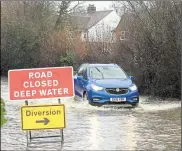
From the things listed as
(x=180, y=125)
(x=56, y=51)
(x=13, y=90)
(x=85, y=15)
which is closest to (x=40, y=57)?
(x=56, y=51)

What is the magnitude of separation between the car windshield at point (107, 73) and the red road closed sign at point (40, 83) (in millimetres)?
5720

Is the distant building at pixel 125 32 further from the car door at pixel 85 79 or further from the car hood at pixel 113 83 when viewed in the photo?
the car hood at pixel 113 83

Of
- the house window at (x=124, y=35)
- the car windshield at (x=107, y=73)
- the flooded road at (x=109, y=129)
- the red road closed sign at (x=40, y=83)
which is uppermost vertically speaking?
the house window at (x=124, y=35)

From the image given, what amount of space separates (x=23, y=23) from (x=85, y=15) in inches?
304

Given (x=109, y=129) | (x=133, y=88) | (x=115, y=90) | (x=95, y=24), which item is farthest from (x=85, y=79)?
(x=95, y=24)

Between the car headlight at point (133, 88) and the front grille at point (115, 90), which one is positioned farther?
the car headlight at point (133, 88)

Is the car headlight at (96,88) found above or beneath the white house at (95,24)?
beneath

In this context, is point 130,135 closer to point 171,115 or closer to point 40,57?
point 171,115

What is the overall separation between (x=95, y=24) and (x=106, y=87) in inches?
362

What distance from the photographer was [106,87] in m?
11.5

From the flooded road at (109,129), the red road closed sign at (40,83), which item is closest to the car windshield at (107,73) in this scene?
the flooded road at (109,129)

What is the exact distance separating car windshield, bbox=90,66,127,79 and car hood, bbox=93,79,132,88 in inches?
11.2

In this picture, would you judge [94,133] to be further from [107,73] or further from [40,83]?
[107,73]

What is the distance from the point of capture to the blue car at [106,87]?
11.4 m
